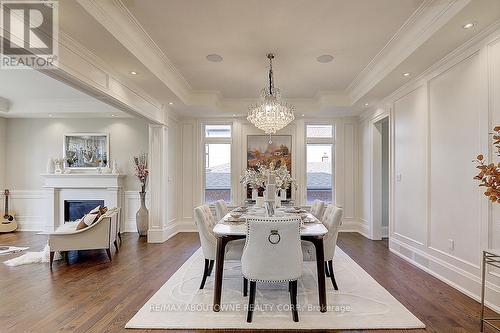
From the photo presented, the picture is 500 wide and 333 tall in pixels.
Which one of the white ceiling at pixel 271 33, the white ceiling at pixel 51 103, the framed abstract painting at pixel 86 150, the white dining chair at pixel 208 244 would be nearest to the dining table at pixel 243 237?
the white dining chair at pixel 208 244

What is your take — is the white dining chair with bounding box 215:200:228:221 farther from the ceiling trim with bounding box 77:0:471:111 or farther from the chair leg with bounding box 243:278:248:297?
the ceiling trim with bounding box 77:0:471:111

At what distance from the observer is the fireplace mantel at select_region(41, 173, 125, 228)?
6.68 meters

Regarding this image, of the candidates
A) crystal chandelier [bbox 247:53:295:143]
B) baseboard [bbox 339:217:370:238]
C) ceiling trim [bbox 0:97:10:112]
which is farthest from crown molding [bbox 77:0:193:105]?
baseboard [bbox 339:217:370:238]

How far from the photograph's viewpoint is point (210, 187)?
23.9 ft

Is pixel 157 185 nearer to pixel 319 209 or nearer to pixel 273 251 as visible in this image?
pixel 319 209

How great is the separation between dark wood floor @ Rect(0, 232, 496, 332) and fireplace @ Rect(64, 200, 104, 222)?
1.59 meters

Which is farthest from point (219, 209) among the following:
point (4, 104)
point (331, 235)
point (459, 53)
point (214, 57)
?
point (4, 104)

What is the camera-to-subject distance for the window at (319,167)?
284 inches

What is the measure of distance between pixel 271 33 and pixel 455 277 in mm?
3702

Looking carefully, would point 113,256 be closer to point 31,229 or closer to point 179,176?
point 179,176

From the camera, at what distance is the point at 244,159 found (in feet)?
23.5

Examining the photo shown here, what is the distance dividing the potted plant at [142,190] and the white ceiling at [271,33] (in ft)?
8.69

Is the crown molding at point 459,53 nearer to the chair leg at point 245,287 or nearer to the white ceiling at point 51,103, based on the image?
the chair leg at point 245,287

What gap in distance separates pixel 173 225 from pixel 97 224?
2.27 meters
